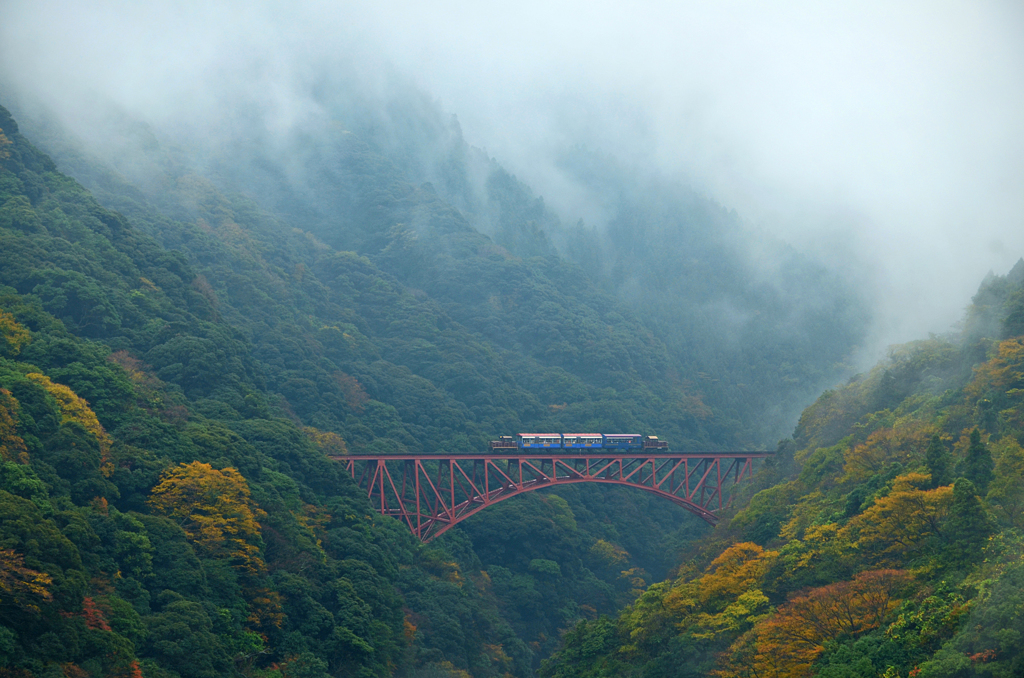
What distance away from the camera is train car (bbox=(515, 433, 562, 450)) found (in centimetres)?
5838

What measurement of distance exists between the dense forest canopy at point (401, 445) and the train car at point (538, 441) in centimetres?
831

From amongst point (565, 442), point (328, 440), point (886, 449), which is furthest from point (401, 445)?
point (886, 449)

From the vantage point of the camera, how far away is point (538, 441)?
58.9 m

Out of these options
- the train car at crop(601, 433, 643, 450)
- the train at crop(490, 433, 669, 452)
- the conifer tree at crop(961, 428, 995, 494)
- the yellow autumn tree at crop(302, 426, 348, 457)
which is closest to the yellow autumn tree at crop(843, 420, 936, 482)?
the conifer tree at crop(961, 428, 995, 494)

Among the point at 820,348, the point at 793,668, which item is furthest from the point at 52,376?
the point at 820,348

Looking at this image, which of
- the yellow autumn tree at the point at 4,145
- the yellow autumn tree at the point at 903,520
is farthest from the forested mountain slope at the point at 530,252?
the yellow autumn tree at the point at 903,520

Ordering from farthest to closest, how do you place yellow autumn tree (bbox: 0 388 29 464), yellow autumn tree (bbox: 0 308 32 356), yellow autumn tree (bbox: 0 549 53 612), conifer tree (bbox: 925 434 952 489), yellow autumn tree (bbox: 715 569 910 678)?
yellow autumn tree (bbox: 0 308 32 356) < conifer tree (bbox: 925 434 952 489) < yellow autumn tree (bbox: 0 388 29 464) < yellow autumn tree (bbox: 715 569 910 678) < yellow autumn tree (bbox: 0 549 53 612)

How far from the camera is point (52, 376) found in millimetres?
43688

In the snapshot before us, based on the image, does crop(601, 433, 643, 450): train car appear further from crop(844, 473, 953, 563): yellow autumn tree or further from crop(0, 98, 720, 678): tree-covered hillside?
crop(844, 473, 953, 563): yellow autumn tree

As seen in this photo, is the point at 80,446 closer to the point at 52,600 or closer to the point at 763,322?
the point at 52,600

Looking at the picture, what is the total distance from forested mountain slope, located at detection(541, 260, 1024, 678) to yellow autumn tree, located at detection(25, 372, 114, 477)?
20.8 meters

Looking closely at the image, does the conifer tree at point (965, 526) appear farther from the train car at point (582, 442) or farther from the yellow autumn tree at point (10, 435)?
the yellow autumn tree at point (10, 435)

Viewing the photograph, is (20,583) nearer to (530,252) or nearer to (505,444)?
(505,444)

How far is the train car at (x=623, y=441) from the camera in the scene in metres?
60.0
